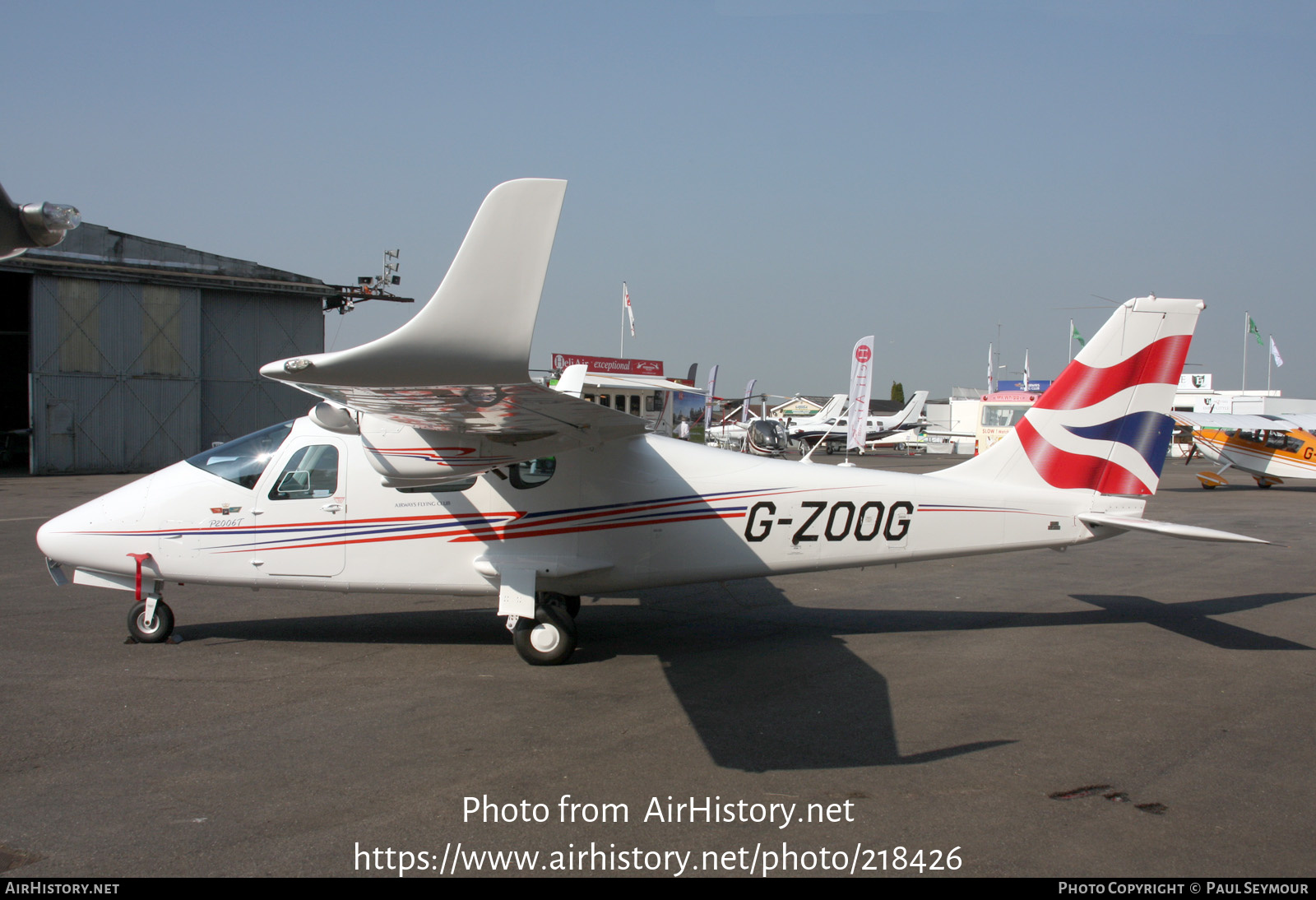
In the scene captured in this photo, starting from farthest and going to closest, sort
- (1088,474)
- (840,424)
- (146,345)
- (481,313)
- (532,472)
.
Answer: (840,424), (146,345), (1088,474), (532,472), (481,313)

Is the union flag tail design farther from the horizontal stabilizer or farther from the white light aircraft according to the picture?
the white light aircraft

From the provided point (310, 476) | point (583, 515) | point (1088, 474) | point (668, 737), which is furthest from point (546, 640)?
point (1088, 474)

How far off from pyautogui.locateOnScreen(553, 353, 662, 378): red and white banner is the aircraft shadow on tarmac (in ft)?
147

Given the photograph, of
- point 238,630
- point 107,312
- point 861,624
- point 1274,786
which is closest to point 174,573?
point 238,630

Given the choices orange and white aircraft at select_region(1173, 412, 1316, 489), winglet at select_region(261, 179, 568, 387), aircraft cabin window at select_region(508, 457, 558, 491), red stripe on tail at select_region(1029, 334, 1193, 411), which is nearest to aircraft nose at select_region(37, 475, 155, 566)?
aircraft cabin window at select_region(508, 457, 558, 491)

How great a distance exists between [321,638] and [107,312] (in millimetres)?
28452

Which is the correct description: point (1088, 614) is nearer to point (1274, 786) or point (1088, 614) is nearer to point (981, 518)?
point (981, 518)

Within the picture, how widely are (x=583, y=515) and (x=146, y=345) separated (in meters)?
29.9

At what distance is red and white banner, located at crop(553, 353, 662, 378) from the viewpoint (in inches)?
2158

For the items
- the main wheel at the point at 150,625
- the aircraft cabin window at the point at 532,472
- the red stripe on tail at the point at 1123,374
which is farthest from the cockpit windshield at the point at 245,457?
the red stripe on tail at the point at 1123,374

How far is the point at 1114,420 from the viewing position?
797cm

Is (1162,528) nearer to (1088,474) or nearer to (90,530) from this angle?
(1088,474)

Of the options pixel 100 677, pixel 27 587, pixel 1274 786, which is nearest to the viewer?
pixel 1274 786

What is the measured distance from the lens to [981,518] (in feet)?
25.2
